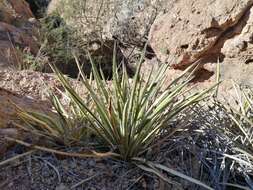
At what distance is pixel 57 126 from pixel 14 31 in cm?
413

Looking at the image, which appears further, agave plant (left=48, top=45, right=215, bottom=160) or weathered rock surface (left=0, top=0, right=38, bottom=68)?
weathered rock surface (left=0, top=0, right=38, bottom=68)

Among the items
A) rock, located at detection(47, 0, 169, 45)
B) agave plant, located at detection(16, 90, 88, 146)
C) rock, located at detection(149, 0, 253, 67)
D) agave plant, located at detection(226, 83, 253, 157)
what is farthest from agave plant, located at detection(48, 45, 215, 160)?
rock, located at detection(47, 0, 169, 45)

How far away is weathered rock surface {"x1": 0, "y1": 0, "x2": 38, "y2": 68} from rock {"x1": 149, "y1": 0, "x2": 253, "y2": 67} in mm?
1787

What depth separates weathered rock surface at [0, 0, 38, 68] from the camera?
19.1 feet

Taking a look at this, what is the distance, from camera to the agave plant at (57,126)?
285 centimetres

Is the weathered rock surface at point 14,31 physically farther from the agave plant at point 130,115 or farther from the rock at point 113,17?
the agave plant at point 130,115

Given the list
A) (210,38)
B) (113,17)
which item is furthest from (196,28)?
(113,17)

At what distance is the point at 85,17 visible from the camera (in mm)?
6879

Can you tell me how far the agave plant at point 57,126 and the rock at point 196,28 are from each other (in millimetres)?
2059

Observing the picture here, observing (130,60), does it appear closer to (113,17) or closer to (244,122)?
(113,17)

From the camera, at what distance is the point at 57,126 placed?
2893 millimetres

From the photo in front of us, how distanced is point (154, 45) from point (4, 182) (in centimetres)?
317

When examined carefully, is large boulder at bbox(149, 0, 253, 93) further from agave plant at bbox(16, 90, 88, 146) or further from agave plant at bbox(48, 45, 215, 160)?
agave plant at bbox(16, 90, 88, 146)

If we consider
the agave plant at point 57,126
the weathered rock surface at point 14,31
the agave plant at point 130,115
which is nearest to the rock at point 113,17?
the weathered rock surface at point 14,31
